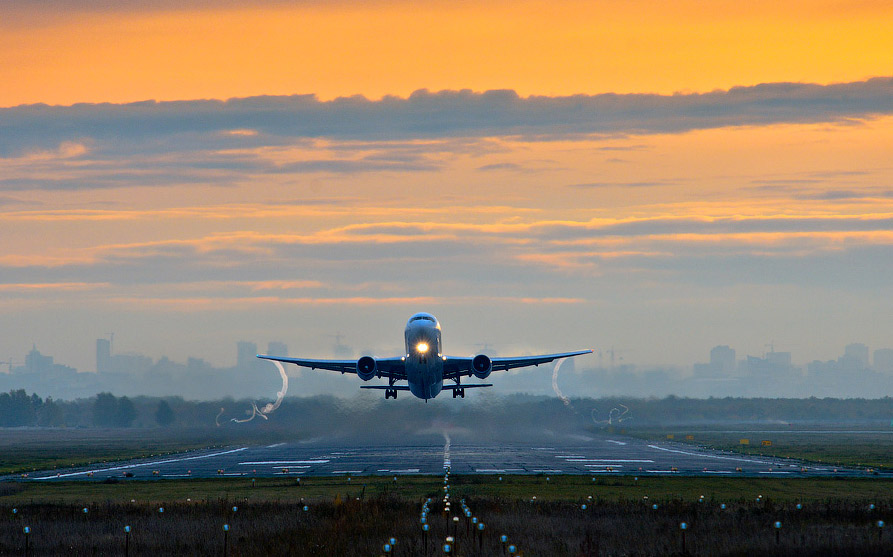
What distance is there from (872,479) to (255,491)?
44.0m

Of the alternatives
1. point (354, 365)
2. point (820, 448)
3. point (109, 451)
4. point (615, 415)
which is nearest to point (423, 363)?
point (354, 365)

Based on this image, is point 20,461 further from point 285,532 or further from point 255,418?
point 285,532

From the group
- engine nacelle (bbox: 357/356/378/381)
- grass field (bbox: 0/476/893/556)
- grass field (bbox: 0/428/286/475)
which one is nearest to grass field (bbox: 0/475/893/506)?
grass field (bbox: 0/476/893/556)

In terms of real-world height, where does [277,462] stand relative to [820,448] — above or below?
above

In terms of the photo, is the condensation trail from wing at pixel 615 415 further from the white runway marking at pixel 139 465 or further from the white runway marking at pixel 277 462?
the white runway marking at pixel 277 462

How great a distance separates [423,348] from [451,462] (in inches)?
767

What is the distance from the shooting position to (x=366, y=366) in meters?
72.8

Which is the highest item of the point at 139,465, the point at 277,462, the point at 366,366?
the point at 366,366

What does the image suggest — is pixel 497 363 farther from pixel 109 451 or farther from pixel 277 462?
pixel 109 451

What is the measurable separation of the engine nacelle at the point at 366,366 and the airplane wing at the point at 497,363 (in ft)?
20.8

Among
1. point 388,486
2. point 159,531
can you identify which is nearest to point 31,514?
point 159,531

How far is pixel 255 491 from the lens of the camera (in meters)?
62.3

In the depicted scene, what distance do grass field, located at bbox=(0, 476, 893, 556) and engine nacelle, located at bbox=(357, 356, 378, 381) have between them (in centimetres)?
865

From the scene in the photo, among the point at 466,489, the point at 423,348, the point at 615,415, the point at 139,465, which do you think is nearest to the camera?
the point at 466,489
